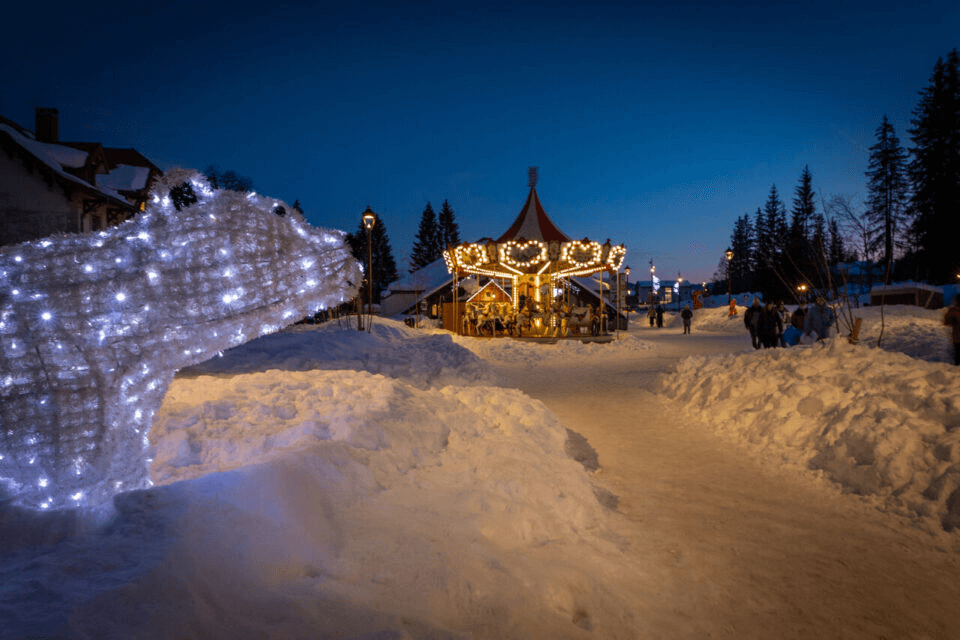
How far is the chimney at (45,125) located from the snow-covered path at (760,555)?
2624cm

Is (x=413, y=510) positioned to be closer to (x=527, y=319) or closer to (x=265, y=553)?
(x=265, y=553)

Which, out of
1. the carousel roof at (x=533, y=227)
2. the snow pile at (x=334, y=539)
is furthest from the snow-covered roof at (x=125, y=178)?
the snow pile at (x=334, y=539)

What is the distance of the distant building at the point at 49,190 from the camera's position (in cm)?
1673

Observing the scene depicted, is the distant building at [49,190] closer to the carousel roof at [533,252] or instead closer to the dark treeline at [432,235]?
the carousel roof at [533,252]

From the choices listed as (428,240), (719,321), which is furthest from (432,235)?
(719,321)

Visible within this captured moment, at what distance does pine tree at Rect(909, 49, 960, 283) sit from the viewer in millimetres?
33500

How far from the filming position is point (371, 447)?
15.0 feet

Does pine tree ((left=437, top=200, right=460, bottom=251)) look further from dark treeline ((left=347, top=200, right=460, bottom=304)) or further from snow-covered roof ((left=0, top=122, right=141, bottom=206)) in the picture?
snow-covered roof ((left=0, top=122, right=141, bottom=206))

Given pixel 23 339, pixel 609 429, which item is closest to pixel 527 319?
pixel 609 429

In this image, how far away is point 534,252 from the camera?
21.1 metres

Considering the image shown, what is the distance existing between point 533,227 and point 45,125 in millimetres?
21616

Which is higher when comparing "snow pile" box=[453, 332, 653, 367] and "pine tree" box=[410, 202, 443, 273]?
"pine tree" box=[410, 202, 443, 273]

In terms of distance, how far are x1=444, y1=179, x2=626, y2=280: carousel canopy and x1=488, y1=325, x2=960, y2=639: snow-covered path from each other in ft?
48.5

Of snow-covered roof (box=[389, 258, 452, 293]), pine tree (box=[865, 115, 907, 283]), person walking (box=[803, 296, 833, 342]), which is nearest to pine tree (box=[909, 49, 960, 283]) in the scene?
pine tree (box=[865, 115, 907, 283])
